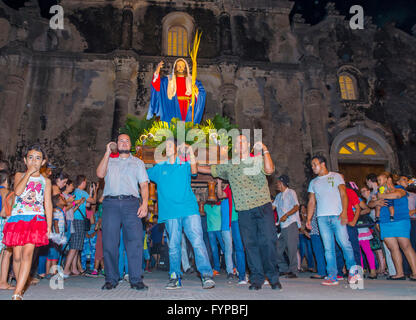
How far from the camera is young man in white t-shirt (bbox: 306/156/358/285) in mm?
5172

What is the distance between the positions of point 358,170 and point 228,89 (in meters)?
7.38

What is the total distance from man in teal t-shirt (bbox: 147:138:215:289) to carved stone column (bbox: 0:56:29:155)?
36.5 ft

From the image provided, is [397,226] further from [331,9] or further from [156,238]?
[331,9]

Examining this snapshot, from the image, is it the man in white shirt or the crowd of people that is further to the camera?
the man in white shirt

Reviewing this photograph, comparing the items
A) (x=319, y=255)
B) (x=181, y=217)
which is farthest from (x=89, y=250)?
(x=319, y=255)

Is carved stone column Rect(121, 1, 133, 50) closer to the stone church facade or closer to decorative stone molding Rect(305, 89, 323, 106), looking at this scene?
the stone church facade

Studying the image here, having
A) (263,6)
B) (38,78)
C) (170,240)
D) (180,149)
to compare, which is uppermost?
(263,6)

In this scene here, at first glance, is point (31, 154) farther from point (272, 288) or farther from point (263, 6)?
point (263, 6)

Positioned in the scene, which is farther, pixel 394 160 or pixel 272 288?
pixel 394 160

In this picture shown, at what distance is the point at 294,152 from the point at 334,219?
368 inches

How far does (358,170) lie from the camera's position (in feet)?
49.6

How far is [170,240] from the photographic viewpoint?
4.57m
